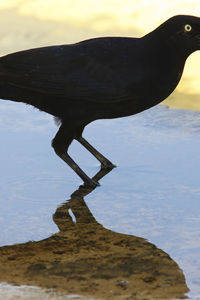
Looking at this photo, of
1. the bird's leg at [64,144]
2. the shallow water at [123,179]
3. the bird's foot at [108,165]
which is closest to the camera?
the shallow water at [123,179]

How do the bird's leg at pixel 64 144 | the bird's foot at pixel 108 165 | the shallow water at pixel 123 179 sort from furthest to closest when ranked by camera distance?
the bird's foot at pixel 108 165 < the bird's leg at pixel 64 144 < the shallow water at pixel 123 179

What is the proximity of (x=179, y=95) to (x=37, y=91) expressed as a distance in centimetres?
196

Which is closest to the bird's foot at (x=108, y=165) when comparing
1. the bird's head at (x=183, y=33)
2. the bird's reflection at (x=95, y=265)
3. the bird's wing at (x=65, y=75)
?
the bird's wing at (x=65, y=75)

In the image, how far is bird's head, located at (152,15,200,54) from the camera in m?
4.50

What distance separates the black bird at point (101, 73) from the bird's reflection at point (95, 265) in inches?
34.4

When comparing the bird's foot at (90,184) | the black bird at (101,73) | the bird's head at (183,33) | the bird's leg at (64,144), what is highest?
the bird's head at (183,33)

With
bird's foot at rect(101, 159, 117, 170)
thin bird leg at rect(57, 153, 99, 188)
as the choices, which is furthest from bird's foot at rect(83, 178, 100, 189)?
bird's foot at rect(101, 159, 117, 170)

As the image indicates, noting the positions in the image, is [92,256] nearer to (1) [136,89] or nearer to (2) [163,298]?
(2) [163,298]

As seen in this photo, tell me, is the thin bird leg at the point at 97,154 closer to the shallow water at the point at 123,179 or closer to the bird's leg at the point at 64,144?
the shallow water at the point at 123,179

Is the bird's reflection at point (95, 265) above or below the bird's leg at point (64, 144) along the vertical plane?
below

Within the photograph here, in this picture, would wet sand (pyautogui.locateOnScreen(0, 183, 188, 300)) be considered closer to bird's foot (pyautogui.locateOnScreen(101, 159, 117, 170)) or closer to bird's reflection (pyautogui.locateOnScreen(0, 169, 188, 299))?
bird's reflection (pyautogui.locateOnScreen(0, 169, 188, 299))

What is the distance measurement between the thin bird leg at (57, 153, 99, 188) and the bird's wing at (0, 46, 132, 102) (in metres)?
0.35

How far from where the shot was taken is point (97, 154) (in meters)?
4.79

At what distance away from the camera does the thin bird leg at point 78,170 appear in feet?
14.6
